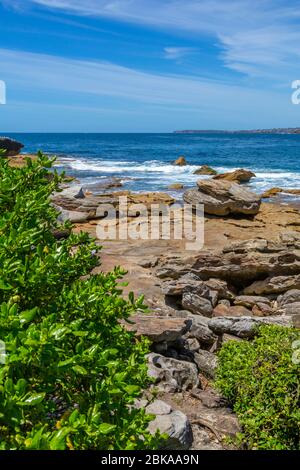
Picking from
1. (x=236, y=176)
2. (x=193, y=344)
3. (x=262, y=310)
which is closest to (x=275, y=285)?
(x=262, y=310)

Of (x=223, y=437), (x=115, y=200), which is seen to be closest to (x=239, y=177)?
(x=115, y=200)

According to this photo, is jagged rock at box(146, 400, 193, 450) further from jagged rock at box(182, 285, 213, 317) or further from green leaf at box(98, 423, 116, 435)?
jagged rock at box(182, 285, 213, 317)

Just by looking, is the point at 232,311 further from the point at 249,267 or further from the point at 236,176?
the point at 236,176

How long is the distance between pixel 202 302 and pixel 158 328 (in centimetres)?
294

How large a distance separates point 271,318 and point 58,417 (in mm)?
7064

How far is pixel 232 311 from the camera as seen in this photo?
1209cm

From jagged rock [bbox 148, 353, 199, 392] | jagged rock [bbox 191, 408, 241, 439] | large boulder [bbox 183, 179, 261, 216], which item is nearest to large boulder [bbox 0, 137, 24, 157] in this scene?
large boulder [bbox 183, 179, 261, 216]

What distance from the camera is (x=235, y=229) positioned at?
867 inches

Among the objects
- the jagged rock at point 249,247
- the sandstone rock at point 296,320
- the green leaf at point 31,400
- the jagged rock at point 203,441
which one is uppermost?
the green leaf at point 31,400

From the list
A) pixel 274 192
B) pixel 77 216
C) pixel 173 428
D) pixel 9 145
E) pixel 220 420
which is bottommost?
pixel 220 420

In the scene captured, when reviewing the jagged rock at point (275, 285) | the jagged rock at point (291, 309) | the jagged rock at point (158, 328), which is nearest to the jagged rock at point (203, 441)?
the jagged rock at point (158, 328)

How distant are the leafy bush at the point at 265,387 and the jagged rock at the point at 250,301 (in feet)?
15.3

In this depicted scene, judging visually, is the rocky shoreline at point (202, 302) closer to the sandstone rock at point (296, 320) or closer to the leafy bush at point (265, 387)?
the sandstone rock at point (296, 320)

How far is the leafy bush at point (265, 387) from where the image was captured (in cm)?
607
